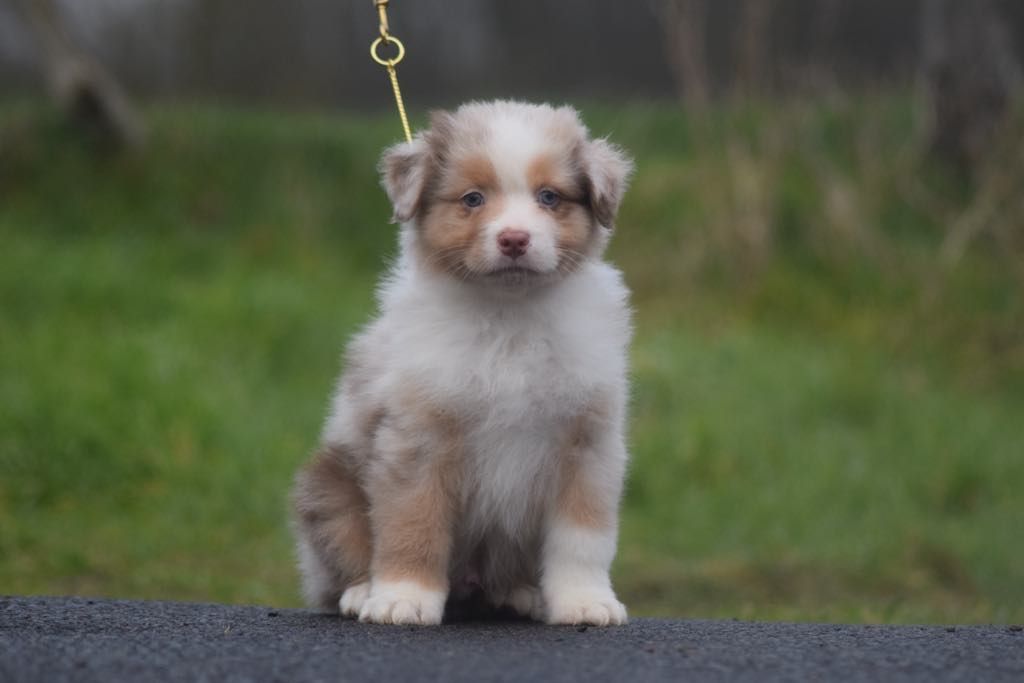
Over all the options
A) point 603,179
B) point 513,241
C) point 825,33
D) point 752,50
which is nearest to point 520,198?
point 513,241

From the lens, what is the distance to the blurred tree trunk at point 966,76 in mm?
13539

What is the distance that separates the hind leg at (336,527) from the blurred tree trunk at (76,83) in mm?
8869

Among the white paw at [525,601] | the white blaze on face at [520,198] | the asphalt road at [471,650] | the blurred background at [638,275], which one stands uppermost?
the blurred background at [638,275]

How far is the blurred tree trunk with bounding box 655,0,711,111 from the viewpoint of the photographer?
41.2 ft

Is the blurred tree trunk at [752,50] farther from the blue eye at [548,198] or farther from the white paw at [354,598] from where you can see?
the white paw at [354,598]

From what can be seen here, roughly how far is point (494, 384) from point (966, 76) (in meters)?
10.5

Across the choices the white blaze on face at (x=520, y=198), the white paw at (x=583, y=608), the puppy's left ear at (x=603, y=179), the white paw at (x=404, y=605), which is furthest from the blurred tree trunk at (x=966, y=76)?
the white paw at (x=404, y=605)

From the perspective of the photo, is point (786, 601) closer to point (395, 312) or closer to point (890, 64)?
point (395, 312)

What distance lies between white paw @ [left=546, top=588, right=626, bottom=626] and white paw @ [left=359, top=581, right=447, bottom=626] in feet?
1.16

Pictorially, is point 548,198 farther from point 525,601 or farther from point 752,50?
point 752,50

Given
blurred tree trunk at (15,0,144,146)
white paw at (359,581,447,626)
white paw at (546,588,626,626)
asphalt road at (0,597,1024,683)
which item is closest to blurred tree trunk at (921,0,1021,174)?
blurred tree trunk at (15,0,144,146)

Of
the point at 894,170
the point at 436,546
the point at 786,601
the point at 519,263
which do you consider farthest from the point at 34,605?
the point at 894,170

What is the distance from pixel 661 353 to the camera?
36.1 ft

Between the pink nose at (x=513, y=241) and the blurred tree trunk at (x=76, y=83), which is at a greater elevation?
the blurred tree trunk at (x=76, y=83)
